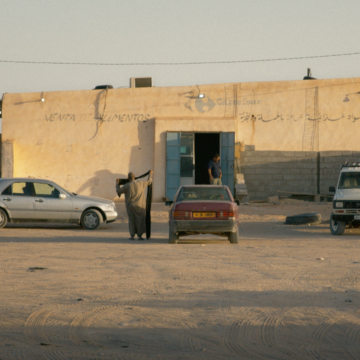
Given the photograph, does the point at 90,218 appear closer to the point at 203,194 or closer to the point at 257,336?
the point at 203,194

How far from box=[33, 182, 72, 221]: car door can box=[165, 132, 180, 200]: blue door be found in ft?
30.0

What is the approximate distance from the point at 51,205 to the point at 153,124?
10.4 m

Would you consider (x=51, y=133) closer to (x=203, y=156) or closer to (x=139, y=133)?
(x=139, y=133)

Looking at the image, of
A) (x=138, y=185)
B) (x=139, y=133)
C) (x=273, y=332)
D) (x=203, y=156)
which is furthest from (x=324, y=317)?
(x=203, y=156)

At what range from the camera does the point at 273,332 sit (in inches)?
225

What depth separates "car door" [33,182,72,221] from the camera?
17906mm

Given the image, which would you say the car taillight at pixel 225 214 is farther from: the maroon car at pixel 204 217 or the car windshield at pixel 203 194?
the car windshield at pixel 203 194

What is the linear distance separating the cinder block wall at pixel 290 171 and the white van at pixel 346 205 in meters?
9.38

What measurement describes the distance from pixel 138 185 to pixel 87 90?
46.1ft

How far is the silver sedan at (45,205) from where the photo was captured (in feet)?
58.7

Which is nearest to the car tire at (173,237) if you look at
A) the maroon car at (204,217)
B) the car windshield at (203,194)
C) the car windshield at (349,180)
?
the maroon car at (204,217)

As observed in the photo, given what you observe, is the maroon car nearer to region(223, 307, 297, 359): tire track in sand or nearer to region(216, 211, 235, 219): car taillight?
region(216, 211, 235, 219): car taillight

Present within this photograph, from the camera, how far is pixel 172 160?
87.9 ft

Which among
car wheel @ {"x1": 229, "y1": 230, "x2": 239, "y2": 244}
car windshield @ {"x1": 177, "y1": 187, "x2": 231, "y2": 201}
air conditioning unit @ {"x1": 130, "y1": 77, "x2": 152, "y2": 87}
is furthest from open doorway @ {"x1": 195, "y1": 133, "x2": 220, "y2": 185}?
car wheel @ {"x1": 229, "y1": 230, "x2": 239, "y2": 244}
